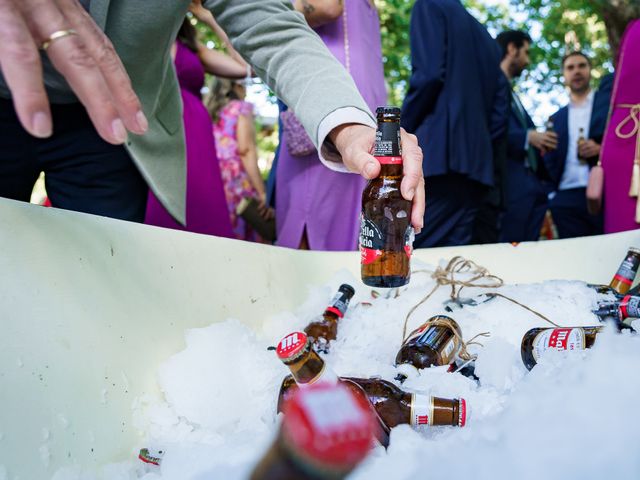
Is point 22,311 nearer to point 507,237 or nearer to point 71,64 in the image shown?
point 71,64

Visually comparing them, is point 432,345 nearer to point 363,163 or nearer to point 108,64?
point 363,163

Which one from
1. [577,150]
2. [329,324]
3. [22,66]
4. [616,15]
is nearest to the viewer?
[22,66]

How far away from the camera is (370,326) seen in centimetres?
127

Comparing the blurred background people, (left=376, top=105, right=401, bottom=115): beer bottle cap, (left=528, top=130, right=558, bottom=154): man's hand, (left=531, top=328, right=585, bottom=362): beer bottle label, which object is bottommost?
the blurred background people

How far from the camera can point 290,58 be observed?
1.18 meters

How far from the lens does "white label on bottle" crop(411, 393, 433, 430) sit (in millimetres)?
812

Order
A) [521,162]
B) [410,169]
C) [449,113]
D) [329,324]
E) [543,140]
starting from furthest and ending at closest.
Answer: [521,162] → [543,140] → [449,113] → [329,324] → [410,169]

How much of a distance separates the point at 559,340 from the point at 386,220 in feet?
1.38

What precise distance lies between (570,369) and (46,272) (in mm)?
709

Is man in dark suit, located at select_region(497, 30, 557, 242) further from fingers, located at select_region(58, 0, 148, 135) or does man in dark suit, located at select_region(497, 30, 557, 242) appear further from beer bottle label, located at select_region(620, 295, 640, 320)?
fingers, located at select_region(58, 0, 148, 135)

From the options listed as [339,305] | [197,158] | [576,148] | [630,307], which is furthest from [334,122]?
[576,148]

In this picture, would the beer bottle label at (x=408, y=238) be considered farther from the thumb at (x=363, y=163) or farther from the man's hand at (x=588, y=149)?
the man's hand at (x=588, y=149)

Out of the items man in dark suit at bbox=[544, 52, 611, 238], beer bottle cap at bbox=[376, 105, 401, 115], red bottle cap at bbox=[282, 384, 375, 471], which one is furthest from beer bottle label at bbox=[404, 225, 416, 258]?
man in dark suit at bbox=[544, 52, 611, 238]

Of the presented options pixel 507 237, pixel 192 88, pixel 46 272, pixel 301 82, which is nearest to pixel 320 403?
pixel 46 272
